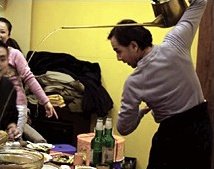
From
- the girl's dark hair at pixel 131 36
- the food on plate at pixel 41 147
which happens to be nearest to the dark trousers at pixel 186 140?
the girl's dark hair at pixel 131 36

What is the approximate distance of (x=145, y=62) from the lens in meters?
1.64

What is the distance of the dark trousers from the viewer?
1654 millimetres

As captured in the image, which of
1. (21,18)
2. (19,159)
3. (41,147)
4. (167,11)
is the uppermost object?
(21,18)

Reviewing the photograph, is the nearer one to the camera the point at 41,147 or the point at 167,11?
the point at 167,11

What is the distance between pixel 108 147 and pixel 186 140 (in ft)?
1.11

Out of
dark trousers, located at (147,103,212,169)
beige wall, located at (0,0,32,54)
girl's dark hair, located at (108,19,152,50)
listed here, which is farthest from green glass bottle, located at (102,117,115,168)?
beige wall, located at (0,0,32,54)

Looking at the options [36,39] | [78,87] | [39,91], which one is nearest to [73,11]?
[36,39]

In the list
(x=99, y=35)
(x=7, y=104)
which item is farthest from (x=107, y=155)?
(x=99, y=35)

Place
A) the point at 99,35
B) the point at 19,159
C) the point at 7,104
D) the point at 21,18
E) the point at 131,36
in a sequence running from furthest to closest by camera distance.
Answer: the point at 21,18 → the point at 99,35 → the point at 131,36 → the point at 7,104 → the point at 19,159

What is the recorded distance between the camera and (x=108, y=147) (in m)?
1.68

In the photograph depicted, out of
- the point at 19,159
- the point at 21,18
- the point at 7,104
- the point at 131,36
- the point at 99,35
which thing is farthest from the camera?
the point at 21,18

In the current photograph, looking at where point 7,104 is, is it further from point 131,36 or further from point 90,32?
point 90,32

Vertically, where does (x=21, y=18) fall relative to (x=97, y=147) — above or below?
above

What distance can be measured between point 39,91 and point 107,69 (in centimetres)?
111
